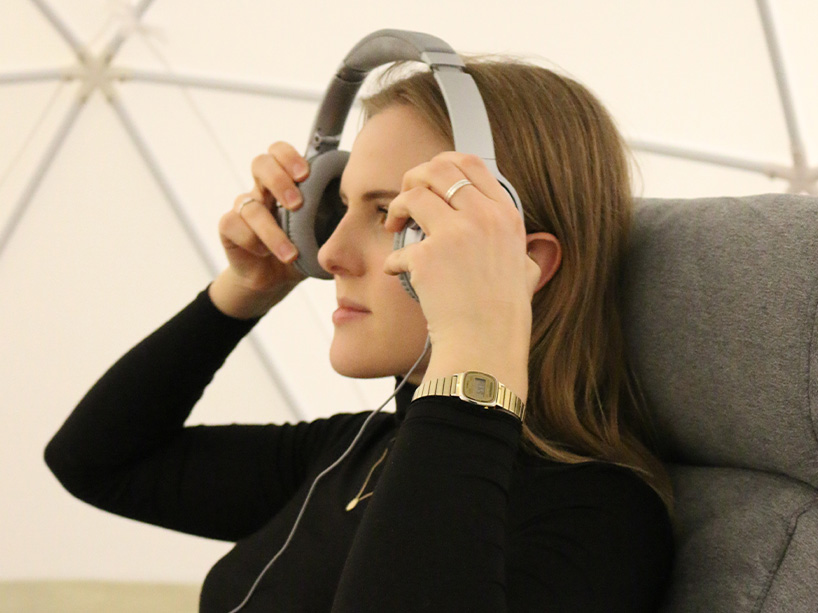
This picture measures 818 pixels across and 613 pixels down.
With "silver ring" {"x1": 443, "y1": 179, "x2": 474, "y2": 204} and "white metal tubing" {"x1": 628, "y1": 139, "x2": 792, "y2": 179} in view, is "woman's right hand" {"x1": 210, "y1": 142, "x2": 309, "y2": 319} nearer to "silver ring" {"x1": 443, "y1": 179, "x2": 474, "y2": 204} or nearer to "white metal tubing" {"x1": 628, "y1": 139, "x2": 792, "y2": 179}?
"silver ring" {"x1": 443, "y1": 179, "x2": 474, "y2": 204}

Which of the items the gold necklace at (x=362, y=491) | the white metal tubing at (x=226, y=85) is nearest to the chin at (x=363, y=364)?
the gold necklace at (x=362, y=491)

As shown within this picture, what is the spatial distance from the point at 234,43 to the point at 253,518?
128cm

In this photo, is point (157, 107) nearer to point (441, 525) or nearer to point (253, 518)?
point (253, 518)

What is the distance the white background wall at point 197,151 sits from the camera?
1.71 m

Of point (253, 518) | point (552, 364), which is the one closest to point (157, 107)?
point (253, 518)

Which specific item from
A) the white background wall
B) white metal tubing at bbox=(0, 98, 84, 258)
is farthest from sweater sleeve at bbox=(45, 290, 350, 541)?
white metal tubing at bbox=(0, 98, 84, 258)

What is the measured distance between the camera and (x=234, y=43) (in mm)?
1974

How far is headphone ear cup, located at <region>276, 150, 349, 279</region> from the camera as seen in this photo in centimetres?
101

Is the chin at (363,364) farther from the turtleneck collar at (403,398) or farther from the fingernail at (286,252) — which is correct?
the fingernail at (286,252)

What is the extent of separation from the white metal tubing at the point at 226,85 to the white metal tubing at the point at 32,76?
6.7 inches

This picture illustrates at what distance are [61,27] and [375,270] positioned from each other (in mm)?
1486

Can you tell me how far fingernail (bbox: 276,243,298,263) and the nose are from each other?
14 centimetres

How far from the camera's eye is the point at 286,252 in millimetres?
1022

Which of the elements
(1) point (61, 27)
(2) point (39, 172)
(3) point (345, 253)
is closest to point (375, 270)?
(3) point (345, 253)
